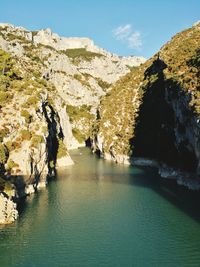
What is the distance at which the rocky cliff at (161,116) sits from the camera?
78.6m

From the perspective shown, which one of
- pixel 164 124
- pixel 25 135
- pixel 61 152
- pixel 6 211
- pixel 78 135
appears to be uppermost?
pixel 164 124

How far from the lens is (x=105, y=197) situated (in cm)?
6919

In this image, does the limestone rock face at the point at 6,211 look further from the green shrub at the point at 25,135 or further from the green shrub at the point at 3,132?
the green shrub at the point at 25,135

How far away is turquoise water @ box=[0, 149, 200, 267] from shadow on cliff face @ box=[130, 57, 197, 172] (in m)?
11.9

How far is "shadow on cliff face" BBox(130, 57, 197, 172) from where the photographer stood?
8225cm

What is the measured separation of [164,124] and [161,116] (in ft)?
25.0

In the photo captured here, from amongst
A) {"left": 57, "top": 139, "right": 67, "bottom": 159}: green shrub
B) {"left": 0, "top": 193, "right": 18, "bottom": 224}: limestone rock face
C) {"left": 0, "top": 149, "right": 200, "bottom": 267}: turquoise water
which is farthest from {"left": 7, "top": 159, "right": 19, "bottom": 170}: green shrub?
{"left": 57, "top": 139, "right": 67, "bottom": 159}: green shrub

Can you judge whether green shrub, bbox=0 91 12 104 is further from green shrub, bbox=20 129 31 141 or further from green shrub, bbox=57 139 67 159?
green shrub, bbox=57 139 67 159

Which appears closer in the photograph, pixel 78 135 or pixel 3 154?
pixel 3 154

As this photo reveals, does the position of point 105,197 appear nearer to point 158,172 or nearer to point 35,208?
point 35,208

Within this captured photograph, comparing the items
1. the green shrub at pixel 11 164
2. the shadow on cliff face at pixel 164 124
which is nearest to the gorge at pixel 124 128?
the shadow on cliff face at pixel 164 124

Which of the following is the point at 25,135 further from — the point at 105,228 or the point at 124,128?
the point at 124,128

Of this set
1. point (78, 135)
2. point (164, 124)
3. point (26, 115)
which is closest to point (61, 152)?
point (164, 124)

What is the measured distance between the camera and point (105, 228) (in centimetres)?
5166
